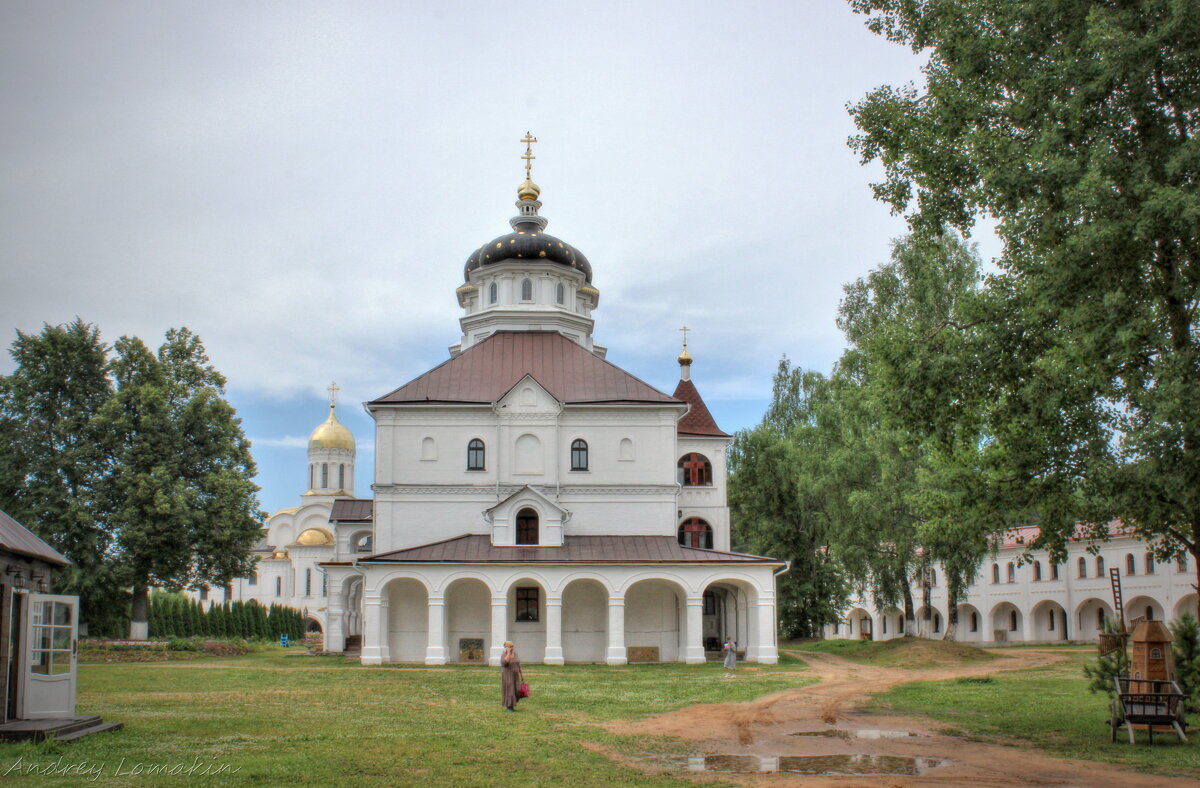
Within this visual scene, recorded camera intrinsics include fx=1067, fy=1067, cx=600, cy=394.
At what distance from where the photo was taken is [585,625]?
35.2 m

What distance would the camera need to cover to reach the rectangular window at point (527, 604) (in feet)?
115

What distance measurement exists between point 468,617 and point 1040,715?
21076 millimetres

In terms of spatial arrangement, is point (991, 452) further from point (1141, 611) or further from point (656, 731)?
point (1141, 611)

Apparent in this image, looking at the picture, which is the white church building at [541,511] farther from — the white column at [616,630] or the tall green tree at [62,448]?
the tall green tree at [62,448]

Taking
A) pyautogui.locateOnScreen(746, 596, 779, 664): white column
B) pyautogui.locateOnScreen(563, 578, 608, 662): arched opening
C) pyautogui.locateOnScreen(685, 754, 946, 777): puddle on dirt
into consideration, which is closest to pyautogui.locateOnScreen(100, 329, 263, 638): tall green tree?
pyautogui.locateOnScreen(563, 578, 608, 662): arched opening

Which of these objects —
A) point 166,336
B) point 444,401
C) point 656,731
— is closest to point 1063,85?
point 656,731

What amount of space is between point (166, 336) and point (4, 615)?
32751 mm

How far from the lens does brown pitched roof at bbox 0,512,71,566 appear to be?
1320 centimetres

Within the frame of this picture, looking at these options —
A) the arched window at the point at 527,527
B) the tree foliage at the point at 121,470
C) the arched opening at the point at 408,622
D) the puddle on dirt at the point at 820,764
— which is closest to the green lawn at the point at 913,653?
the arched window at the point at 527,527

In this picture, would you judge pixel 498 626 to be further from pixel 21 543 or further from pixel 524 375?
pixel 21 543

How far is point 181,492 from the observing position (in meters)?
40.1

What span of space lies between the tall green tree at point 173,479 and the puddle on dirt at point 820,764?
3174 cm

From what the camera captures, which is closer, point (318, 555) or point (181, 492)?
point (181, 492)

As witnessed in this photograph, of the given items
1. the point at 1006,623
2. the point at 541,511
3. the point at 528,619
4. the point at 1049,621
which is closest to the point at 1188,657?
the point at 541,511
